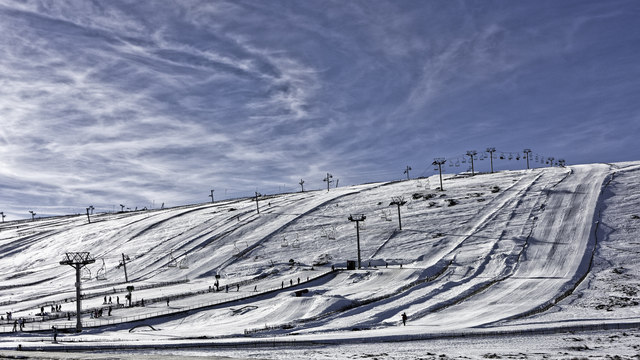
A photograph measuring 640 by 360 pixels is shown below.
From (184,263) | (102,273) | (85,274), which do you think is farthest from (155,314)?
(85,274)

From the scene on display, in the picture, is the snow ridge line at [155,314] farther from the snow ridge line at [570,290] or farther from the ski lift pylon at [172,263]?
the snow ridge line at [570,290]

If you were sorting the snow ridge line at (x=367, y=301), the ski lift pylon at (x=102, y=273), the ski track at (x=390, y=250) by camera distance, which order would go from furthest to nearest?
the ski lift pylon at (x=102, y=273) → the ski track at (x=390, y=250) → the snow ridge line at (x=367, y=301)

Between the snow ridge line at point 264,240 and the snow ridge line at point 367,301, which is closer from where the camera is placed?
the snow ridge line at point 367,301

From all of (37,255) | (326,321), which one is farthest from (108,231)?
(326,321)

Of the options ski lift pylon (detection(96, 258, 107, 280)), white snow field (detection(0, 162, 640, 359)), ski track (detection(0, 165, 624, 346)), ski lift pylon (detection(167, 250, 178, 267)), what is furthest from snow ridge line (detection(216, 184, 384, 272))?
ski lift pylon (detection(96, 258, 107, 280))

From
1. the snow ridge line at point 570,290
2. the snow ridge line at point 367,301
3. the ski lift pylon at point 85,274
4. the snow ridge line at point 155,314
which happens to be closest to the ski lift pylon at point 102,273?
the ski lift pylon at point 85,274

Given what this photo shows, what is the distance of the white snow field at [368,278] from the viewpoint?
101 feet

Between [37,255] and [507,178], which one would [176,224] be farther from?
[507,178]

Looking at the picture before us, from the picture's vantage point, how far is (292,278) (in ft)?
208

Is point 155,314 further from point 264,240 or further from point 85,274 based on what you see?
point 85,274

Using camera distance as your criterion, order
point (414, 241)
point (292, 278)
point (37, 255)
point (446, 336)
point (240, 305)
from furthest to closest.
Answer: point (37, 255) < point (414, 241) < point (292, 278) < point (240, 305) < point (446, 336)

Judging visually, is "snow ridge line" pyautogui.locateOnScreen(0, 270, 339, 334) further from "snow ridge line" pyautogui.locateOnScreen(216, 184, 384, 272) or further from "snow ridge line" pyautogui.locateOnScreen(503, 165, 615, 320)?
"snow ridge line" pyautogui.locateOnScreen(503, 165, 615, 320)

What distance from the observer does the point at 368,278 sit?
58.3 meters

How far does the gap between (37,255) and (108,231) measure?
15.4 meters
